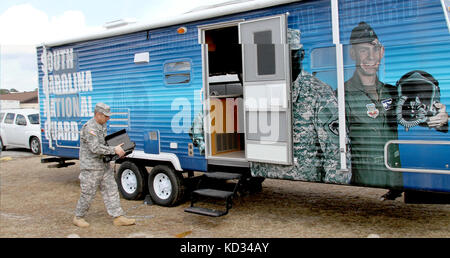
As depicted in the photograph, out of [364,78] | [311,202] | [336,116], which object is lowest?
[311,202]

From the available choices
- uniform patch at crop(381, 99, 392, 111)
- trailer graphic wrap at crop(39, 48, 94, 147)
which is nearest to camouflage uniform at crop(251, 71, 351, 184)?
uniform patch at crop(381, 99, 392, 111)

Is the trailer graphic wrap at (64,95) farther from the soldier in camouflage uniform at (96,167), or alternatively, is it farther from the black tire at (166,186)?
the soldier in camouflage uniform at (96,167)

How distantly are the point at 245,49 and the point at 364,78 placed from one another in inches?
64.9

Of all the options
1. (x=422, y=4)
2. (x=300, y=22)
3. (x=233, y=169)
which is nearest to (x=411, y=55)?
(x=422, y=4)

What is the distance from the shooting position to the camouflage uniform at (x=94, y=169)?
18.4 feet

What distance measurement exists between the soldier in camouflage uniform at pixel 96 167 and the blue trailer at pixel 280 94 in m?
1.11

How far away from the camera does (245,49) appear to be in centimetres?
561

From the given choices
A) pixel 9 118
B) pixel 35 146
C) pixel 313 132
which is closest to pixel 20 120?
pixel 9 118

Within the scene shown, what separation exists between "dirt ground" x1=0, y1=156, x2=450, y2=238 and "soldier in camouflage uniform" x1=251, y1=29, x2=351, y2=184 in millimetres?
793

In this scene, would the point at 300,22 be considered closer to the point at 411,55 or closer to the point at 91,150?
the point at 411,55

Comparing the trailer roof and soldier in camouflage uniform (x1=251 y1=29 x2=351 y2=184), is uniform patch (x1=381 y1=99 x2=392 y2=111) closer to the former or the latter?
soldier in camouflage uniform (x1=251 y1=29 x2=351 y2=184)

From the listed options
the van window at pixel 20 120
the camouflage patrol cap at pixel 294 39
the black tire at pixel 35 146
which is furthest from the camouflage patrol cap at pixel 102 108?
the van window at pixel 20 120

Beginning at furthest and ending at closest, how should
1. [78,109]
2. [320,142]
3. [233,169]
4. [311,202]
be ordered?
[78,109]
[311,202]
[233,169]
[320,142]

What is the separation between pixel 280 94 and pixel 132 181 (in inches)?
134
